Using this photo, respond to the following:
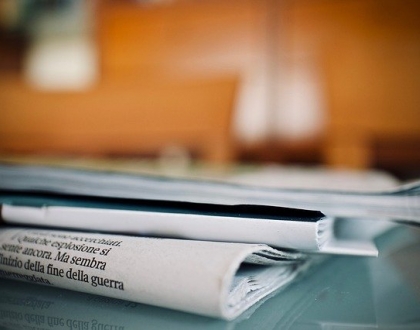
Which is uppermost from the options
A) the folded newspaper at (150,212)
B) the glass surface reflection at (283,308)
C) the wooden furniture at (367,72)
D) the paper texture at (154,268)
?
the wooden furniture at (367,72)

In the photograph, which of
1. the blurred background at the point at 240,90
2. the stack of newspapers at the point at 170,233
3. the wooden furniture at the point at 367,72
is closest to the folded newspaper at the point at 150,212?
the stack of newspapers at the point at 170,233

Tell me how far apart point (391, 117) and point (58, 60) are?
1.44 meters

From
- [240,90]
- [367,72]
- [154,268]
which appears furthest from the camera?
[240,90]

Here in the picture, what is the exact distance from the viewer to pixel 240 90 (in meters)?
1.74

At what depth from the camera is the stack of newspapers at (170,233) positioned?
0.21 meters

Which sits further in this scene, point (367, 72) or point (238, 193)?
point (367, 72)

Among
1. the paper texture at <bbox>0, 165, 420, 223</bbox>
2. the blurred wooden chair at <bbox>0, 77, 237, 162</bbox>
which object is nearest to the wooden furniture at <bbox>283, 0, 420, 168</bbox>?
the blurred wooden chair at <bbox>0, 77, 237, 162</bbox>

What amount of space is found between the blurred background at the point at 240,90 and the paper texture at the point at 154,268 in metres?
1.21

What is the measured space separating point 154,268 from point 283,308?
67mm

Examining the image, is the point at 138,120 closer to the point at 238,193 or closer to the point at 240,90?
the point at 240,90

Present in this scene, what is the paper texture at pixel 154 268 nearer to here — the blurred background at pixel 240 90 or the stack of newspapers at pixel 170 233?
the stack of newspapers at pixel 170 233

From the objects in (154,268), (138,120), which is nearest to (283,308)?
(154,268)

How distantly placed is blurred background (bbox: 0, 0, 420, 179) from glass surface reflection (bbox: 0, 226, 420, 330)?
119 cm

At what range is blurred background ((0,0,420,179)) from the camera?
5.23 feet
